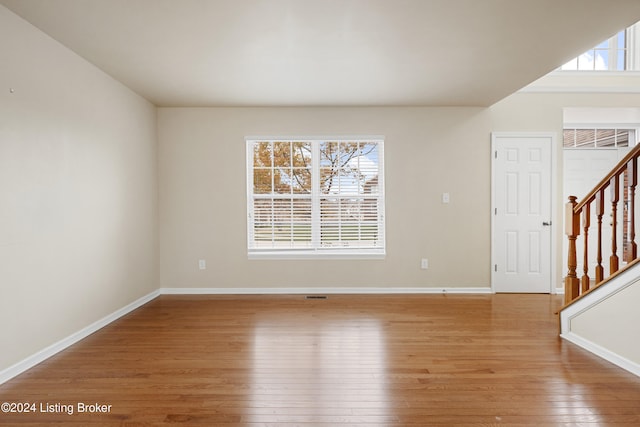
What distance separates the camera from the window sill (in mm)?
4945

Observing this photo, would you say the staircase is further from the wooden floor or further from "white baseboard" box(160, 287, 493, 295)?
"white baseboard" box(160, 287, 493, 295)

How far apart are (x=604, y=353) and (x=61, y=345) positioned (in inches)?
169

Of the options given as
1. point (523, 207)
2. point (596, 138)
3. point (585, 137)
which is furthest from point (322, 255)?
point (596, 138)

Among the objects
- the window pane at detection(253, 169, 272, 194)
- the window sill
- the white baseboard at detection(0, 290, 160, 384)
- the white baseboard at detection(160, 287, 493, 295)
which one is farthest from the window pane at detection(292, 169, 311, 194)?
the white baseboard at detection(0, 290, 160, 384)

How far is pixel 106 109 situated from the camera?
373cm

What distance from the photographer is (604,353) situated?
2811 mm

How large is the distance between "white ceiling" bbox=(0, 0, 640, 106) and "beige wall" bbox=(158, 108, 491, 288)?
0.69 metres

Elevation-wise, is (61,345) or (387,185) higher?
(387,185)

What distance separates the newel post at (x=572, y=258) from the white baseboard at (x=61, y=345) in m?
4.36

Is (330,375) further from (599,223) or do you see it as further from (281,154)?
(281,154)

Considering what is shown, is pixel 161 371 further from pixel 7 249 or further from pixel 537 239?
pixel 537 239

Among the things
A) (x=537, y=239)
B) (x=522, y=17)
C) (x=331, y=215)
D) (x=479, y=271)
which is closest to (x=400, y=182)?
(x=331, y=215)

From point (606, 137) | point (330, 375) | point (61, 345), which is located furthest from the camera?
point (606, 137)

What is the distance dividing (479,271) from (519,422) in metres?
3.15
